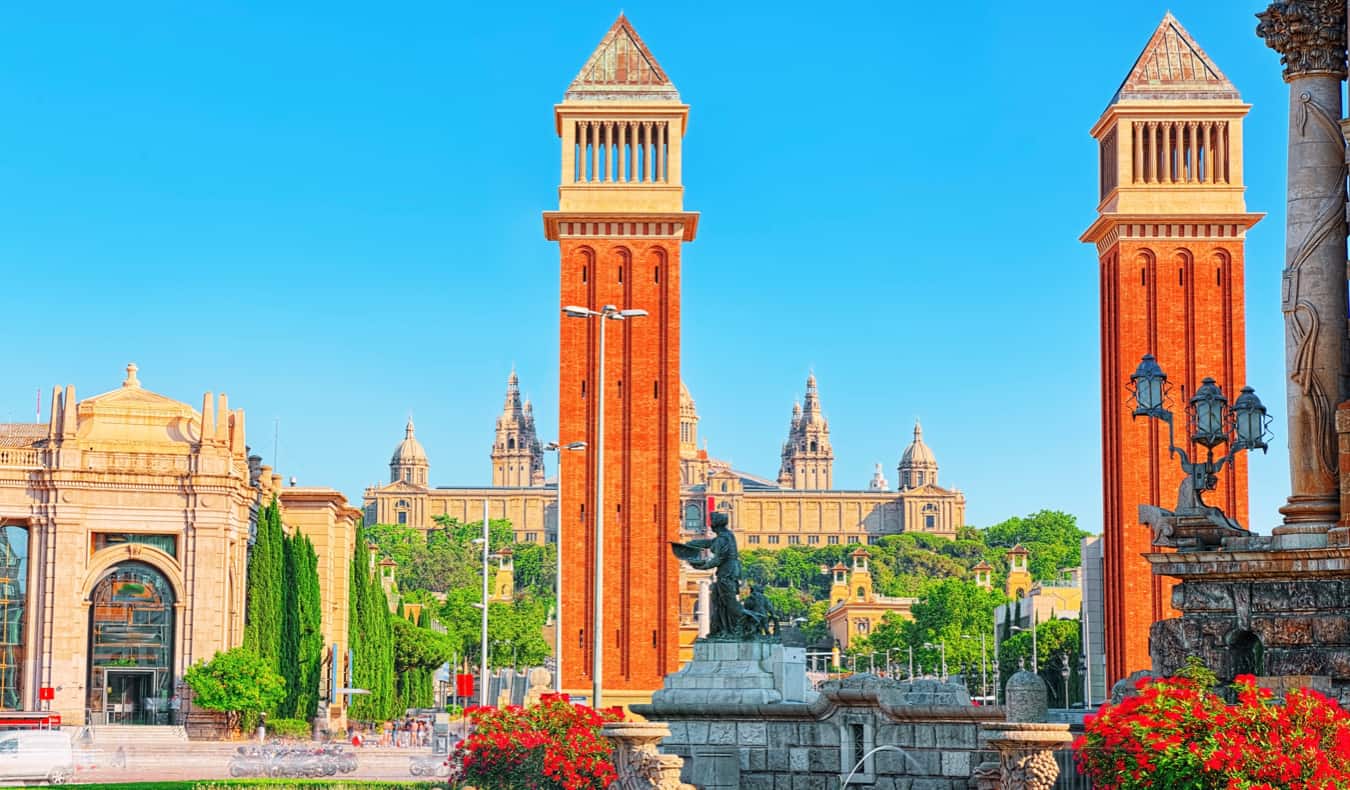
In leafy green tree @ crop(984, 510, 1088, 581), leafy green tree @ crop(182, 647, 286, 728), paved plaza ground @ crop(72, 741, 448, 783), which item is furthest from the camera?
leafy green tree @ crop(984, 510, 1088, 581)

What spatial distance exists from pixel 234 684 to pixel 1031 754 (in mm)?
45929

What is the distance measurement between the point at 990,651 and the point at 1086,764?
12228 cm

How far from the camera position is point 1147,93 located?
206ft

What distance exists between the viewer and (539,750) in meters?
20.7

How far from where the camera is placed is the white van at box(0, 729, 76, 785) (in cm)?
3164

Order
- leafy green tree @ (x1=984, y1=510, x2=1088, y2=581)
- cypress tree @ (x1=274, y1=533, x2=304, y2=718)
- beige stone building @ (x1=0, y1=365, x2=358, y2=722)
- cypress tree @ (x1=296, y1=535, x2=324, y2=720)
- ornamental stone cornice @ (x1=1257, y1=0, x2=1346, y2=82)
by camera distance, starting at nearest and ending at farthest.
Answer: ornamental stone cornice @ (x1=1257, y1=0, x2=1346, y2=82) < beige stone building @ (x1=0, y1=365, x2=358, y2=722) < cypress tree @ (x1=274, y1=533, x2=304, y2=718) < cypress tree @ (x1=296, y1=535, x2=324, y2=720) < leafy green tree @ (x1=984, y1=510, x2=1088, y2=581)

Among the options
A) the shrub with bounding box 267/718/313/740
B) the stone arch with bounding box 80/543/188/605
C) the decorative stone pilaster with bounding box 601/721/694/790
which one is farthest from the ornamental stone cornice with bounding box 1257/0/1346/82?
the stone arch with bounding box 80/543/188/605

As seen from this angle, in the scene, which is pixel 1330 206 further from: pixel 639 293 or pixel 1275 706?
pixel 639 293

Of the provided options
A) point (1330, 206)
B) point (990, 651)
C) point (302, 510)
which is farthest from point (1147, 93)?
point (990, 651)

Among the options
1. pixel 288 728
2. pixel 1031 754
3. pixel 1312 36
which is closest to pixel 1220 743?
pixel 1031 754

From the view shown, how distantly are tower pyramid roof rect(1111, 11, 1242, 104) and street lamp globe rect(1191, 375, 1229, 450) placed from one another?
44.2 metres

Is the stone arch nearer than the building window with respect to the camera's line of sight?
No

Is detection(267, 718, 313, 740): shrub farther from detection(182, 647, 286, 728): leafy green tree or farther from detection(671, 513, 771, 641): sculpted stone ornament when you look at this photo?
detection(671, 513, 771, 641): sculpted stone ornament

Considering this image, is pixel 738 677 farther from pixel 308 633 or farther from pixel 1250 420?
pixel 308 633
